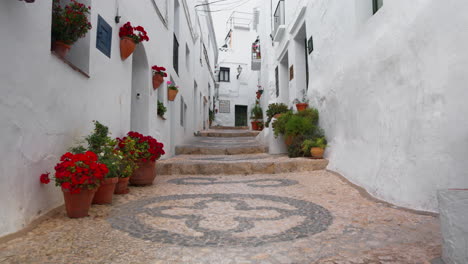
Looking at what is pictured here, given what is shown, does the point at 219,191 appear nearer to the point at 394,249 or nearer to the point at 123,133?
the point at 123,133

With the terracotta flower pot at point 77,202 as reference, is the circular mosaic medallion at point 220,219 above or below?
below

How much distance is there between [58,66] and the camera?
2.47 m

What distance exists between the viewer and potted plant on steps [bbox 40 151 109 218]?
2.21 metres

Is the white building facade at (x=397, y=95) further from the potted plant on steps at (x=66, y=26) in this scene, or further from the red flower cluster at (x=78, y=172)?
the potted plant on steps at (x=66, y=26)

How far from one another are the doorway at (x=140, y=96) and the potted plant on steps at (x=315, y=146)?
286cm

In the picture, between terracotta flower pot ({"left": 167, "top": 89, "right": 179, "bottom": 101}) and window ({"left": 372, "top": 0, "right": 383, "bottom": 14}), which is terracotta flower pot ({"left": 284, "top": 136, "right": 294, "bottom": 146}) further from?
window ({"left": 372, "top": 0, "right": 383, "bottom": 14})

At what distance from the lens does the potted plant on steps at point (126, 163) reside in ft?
10.5

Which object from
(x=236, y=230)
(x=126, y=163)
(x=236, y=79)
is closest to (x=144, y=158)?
(x=126, y=163)

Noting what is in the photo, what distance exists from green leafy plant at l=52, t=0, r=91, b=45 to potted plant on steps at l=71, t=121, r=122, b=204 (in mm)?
885

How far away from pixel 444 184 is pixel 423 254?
88cm

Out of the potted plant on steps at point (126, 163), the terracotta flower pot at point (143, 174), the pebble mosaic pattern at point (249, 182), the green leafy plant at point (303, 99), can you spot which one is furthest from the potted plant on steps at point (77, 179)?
the green leafy plant at point (303, 99)

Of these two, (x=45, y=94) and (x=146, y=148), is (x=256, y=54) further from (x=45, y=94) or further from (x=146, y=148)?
(x=45, y=94)

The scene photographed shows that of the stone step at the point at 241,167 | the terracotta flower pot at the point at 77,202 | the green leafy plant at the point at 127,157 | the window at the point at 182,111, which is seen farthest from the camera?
the window at the point at 182,111

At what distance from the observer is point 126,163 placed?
324 cm
